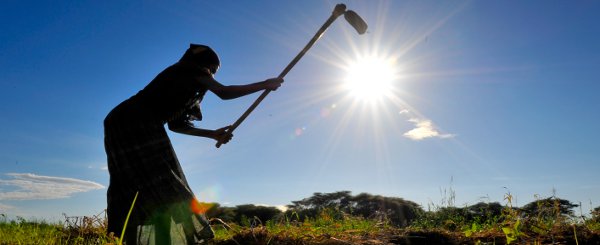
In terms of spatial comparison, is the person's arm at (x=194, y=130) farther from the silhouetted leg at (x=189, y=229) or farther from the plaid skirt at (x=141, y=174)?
the silhouetted leg at (x=189, y=229)

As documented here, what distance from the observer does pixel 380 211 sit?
21.0 ft

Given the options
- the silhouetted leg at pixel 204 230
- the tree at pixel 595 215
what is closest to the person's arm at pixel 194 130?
the silhouetted leg at pixel 204 230

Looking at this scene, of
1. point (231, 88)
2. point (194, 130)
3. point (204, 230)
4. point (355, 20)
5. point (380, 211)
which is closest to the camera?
point (204, 230)

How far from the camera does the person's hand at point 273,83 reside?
4141 millimetres

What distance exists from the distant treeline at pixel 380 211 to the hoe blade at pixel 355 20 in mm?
2183

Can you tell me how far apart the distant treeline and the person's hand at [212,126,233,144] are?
64cm

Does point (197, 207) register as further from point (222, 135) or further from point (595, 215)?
point (595, 215)

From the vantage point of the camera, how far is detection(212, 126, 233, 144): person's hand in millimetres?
4699

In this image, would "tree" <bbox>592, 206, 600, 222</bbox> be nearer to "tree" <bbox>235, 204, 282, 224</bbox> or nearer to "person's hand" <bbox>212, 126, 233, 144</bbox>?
"person's hand" <bbox>212, 126, 233, 144</bbox>

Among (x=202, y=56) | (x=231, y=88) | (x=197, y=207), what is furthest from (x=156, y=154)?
(x=202, y=56)

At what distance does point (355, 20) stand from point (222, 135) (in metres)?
1.97

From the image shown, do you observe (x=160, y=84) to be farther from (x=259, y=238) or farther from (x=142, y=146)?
(x=259, y=238)

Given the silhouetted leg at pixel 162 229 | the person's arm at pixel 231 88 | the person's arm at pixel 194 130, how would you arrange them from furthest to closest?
the person's arm at pixel 194 130 < the person's arm at pixel 231 88 < the silhouetted leg at pixel 162 229

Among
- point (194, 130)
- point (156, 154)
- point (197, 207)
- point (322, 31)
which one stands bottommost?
point (197, 207)
